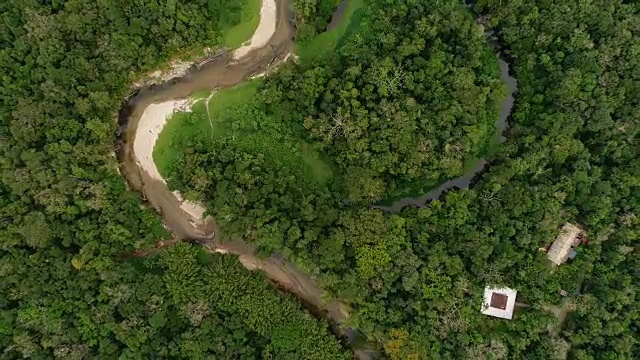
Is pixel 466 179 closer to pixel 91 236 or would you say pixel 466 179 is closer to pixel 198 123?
pixel 198 123

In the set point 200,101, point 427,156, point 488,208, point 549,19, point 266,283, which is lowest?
point 266,283

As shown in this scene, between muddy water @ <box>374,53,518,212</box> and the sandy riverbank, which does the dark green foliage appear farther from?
muddy water @ <box>374,53,518,212</box>

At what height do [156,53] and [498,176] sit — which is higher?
[156,53]

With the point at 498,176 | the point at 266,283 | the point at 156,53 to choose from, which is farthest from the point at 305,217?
the point at 156,53

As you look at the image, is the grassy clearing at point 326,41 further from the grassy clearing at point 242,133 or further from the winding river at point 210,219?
the grassy clearing at point 242,133

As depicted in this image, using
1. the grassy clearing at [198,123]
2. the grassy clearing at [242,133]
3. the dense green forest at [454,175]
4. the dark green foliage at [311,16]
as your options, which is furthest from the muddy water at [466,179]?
the grassy clearing at [198,123]

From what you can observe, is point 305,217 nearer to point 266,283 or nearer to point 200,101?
point 266,283

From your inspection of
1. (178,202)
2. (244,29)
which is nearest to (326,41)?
(244,29)
